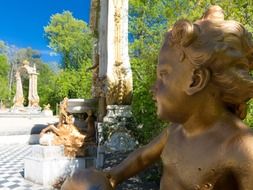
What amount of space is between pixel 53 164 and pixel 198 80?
20.4 feet

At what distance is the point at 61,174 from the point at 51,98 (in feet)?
116

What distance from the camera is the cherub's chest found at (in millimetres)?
1054

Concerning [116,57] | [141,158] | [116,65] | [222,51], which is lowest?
[141,158]

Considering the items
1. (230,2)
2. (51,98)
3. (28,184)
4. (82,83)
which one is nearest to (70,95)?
(82,83)

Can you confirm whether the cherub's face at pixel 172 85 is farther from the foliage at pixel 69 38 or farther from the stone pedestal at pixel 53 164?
the foliage at pixel 69 38

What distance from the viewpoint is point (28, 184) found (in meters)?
7.21

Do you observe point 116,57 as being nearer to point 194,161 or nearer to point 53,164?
point 53,164

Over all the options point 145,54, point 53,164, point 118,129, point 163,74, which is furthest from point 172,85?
point 145,54

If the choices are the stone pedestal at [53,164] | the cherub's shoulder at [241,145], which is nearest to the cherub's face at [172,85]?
the cherub's shoulder at [241,145]

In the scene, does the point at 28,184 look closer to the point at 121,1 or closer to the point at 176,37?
the point at 121,1

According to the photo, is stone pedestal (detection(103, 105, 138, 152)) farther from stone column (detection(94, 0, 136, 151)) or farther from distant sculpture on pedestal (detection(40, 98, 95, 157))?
distant sculpture on pedestal (detection(40, 98, 95, 157))

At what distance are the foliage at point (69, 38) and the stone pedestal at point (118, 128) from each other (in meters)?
31.7

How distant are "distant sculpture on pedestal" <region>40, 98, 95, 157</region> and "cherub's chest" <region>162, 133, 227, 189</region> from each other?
6002mm

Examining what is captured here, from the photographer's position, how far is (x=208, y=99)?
1.09 metres
